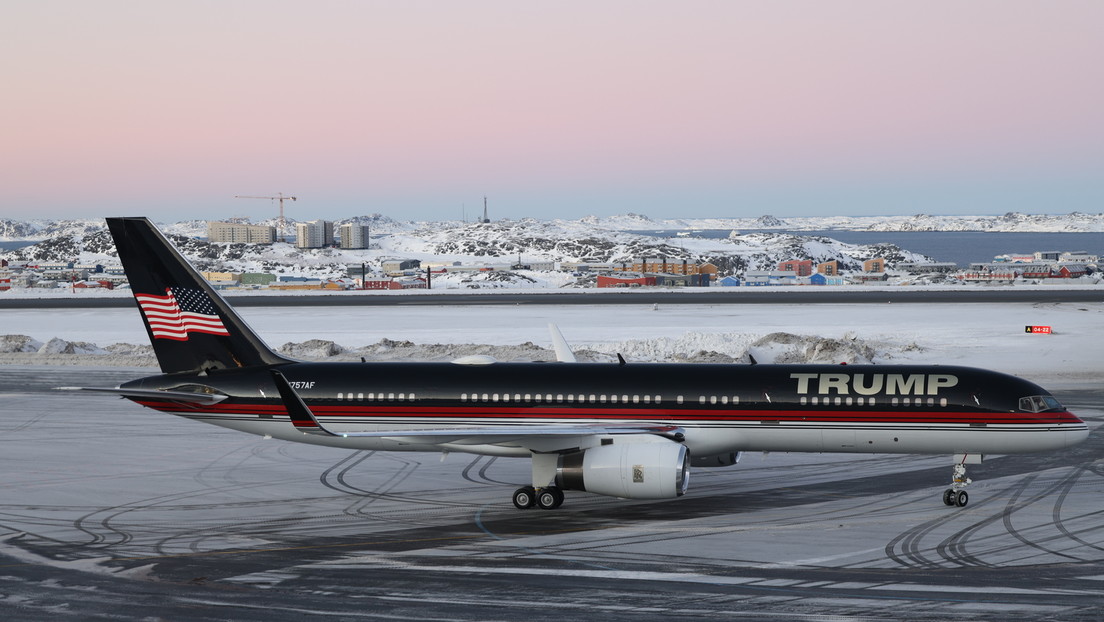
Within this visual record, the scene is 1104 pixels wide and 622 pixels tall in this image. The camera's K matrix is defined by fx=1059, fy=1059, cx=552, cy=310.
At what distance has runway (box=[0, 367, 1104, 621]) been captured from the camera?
21.5 meters

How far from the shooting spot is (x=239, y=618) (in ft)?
67.8

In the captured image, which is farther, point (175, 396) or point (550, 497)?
point (175, 396)

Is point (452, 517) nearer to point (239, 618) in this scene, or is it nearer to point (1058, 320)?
point (239, 618)

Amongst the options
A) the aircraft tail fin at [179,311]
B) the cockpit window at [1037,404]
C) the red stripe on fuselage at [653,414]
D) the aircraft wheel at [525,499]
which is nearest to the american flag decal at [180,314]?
the aircraft tail fin at [179,311]

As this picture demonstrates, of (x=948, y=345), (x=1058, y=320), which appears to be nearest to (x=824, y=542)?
(x=948, y=345)

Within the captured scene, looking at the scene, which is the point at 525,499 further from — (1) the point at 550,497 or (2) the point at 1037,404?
(2) the point at 1037,404

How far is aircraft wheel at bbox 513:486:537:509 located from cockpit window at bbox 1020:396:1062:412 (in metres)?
14.0

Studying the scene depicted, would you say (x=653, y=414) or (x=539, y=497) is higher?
(x=653, y=414)

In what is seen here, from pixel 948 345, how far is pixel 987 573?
48734 mm

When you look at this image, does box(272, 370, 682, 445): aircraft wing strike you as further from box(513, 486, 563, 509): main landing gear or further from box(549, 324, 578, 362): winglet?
box(549, 324, 578, 362): winglet

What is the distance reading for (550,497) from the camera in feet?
99.2

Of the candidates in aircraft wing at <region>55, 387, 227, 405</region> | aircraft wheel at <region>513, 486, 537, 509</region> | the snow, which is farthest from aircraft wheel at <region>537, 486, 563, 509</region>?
the snow

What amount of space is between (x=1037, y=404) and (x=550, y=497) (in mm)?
14073

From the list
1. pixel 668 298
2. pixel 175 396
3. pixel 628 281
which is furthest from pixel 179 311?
pixel 628 281
